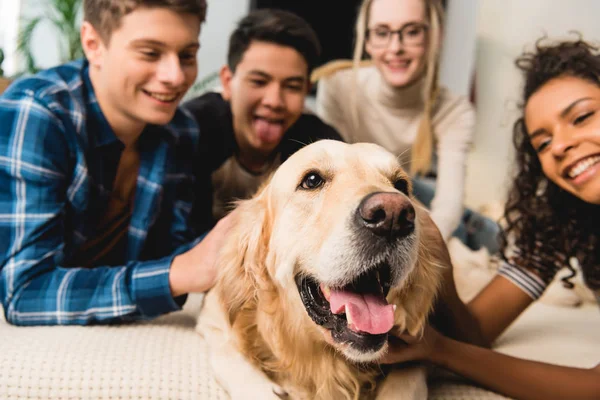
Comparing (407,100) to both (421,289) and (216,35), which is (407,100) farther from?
(216,35)

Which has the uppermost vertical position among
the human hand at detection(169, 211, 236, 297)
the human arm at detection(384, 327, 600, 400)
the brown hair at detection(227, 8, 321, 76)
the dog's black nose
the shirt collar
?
the brown hair at detection(227, 8, 321, 76)

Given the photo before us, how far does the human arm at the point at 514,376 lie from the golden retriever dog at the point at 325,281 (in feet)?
0.28

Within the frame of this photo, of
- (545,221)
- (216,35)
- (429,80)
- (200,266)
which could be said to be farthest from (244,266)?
(216,35)

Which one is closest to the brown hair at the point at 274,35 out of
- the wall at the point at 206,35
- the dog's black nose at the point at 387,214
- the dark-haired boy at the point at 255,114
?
the dark-haired boy at the point at 255,114

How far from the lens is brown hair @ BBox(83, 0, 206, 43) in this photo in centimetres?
138

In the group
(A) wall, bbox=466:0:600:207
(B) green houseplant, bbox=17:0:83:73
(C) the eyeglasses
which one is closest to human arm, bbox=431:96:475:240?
(C) the eyeglasses

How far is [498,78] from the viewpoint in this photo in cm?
389

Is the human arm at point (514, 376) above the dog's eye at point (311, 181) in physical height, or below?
below

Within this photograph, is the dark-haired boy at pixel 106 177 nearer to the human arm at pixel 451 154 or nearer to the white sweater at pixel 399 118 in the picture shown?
the white sweater at pixel 399 118

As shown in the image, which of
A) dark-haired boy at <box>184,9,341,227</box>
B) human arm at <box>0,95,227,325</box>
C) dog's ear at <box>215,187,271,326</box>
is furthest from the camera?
dark-haired boy at <box>184,9,341,227</box>

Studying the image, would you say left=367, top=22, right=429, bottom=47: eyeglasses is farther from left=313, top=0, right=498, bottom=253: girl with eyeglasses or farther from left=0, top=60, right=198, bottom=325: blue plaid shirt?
left=0, top=60, right=198, bottom=325: blue plaid shirt

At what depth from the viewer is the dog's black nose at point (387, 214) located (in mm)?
826

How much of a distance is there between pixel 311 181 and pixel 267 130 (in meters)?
0.86

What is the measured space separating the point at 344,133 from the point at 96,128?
1346mm
